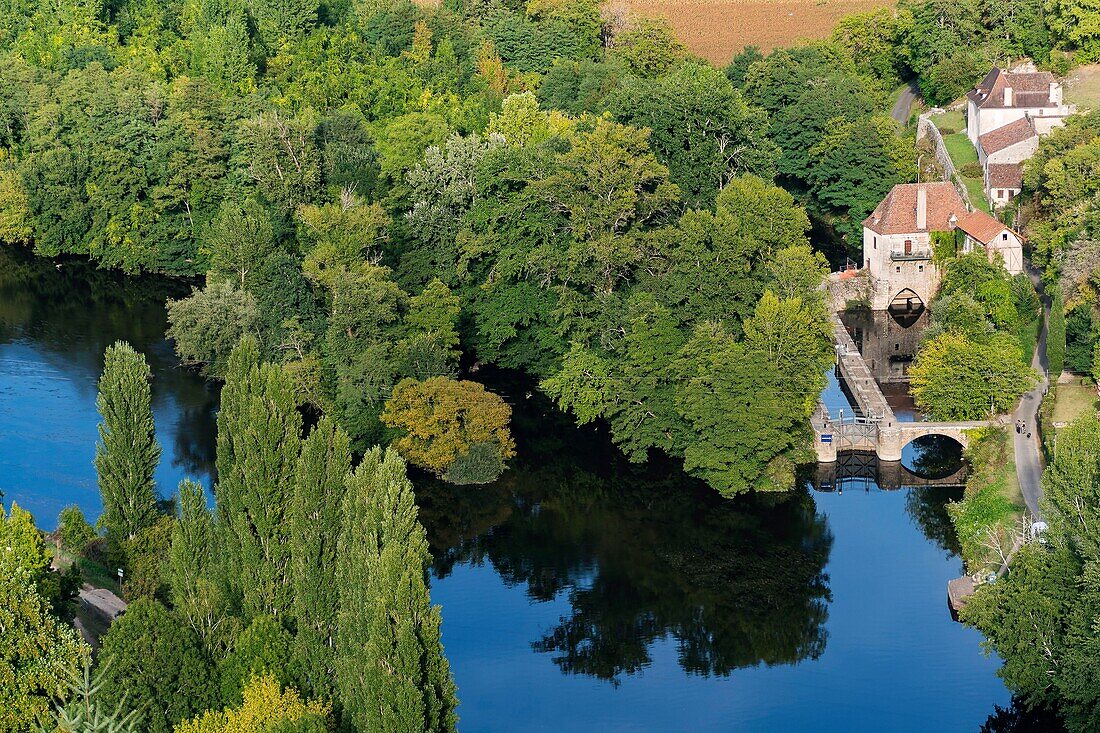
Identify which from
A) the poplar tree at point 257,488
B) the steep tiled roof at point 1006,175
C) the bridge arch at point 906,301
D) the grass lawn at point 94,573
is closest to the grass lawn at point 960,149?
the steep tiled roof at point 1006,175

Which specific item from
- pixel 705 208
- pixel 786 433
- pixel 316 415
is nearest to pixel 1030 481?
pixel 786 433

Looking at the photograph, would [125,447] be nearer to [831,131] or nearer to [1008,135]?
[831,131]

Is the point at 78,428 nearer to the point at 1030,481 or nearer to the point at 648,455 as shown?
the point at 648,455

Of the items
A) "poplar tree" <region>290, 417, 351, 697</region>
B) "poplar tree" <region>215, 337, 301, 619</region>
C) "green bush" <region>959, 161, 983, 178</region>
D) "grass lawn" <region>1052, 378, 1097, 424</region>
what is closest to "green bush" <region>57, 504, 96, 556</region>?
"poplar tree" <region>215, 337, 301, 619</region>

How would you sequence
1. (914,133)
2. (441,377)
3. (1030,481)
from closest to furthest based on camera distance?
(1030,481) < (441,377) < (914,133)

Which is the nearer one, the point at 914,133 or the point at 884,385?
the point at 884,385

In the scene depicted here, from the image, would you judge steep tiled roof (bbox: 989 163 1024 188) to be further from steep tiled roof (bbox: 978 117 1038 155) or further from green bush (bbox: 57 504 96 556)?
green bush (bbox: 57 504 96 556)
